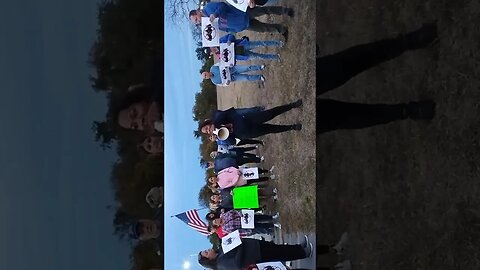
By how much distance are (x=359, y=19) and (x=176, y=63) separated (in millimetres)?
1262

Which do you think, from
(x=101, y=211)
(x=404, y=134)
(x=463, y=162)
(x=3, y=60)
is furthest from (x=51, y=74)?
(x=463, y=162)

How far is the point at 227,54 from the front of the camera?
5.60 meters

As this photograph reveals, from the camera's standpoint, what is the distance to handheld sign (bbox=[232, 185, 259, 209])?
5.60 metres

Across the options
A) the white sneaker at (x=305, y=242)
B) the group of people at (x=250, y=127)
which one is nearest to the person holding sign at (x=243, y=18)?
the group of people at (x=250, y=127)

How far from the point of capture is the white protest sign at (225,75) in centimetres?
529

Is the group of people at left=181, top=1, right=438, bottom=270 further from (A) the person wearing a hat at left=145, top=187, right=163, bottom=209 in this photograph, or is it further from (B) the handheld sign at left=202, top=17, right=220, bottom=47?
(A) the person wearing a hat at left=145, top=187, right=163, bottom=209

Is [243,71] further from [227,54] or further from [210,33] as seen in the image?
[210,33]

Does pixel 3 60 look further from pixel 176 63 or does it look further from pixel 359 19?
pixel 359 19

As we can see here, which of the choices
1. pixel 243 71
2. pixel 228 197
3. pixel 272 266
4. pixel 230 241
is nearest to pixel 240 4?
pixel 243 71

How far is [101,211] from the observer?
3.76 meters

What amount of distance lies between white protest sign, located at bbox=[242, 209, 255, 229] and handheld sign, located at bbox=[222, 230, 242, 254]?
0.10 meters

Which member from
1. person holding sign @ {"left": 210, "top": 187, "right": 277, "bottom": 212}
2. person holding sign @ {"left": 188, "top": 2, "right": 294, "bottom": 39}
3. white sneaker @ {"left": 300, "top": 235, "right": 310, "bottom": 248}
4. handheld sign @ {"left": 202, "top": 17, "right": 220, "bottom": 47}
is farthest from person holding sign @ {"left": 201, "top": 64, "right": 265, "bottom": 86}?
white sneaker @ {"left": 300, "top": 235, "right": 310, "bottom": 248}

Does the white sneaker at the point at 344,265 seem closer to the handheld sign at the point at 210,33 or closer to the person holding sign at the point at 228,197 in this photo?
the person holding sign at the point at 228,197

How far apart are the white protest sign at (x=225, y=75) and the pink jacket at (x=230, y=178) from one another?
2.48 ft
